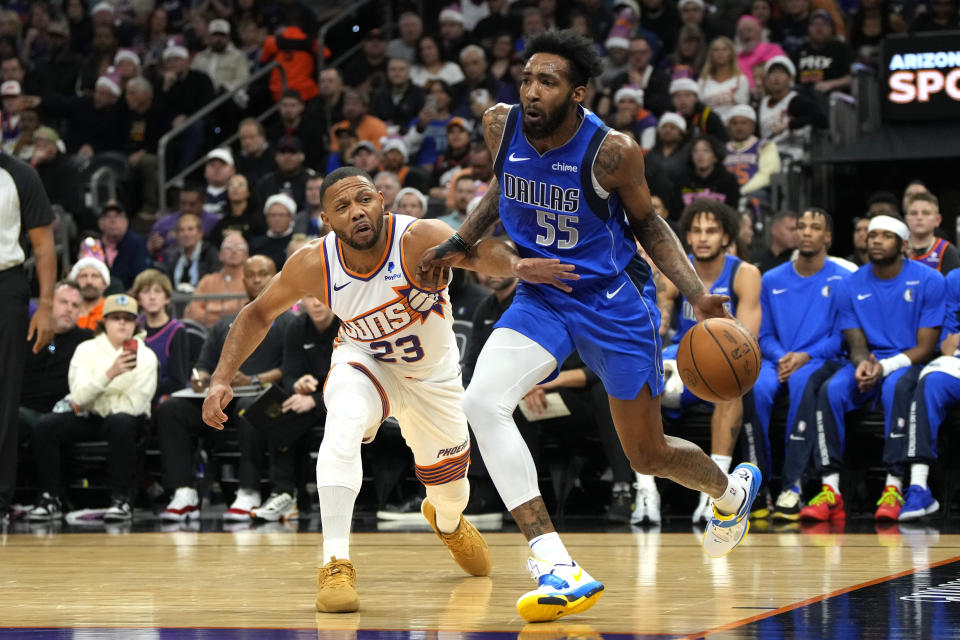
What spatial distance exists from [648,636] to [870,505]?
481 centimetres

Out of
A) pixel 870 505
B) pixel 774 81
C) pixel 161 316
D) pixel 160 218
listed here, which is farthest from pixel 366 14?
pixel 870 505

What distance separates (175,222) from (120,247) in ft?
3.18

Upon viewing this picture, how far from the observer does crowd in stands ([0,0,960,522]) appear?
313 inches

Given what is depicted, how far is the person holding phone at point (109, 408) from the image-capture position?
346 inches

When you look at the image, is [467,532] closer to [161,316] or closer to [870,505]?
[870,505]

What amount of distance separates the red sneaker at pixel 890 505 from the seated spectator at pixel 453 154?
5.43 metres

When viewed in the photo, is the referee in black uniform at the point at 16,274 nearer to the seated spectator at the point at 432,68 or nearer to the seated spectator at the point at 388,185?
the seated spectator at the point at 388,185

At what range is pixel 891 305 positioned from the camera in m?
8.02

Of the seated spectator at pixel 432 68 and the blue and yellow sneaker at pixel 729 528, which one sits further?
the seated spectator at pixel 432 68

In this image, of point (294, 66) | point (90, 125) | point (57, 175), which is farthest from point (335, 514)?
point (90, 125)

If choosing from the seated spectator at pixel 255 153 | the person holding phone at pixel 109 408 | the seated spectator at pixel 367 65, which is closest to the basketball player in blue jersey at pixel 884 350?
the person holding phone at pixel 109 408

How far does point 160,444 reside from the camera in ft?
29.2

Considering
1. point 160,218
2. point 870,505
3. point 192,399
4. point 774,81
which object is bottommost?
point 870,505

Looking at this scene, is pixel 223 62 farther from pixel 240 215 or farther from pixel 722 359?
pixel 722 359
